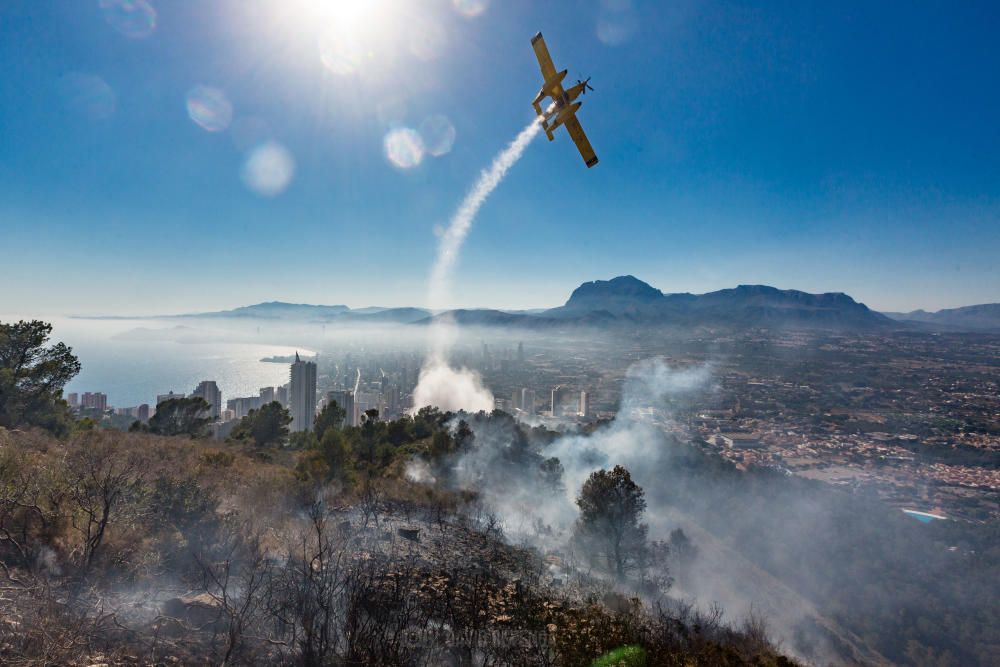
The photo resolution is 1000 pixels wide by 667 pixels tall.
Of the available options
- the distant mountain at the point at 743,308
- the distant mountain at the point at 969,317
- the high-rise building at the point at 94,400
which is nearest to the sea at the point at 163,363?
the high-rise building at the point at 94,400

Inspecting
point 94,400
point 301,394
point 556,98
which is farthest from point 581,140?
point 94,400

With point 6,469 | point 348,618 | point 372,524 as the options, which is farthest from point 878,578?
point 6,469

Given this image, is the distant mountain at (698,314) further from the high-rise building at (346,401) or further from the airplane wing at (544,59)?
the airplane wing at (544,59)

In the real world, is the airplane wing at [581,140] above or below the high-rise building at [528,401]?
above

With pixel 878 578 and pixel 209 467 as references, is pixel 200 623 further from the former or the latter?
pixel 878 578

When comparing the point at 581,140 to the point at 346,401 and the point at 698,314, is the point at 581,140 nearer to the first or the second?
the point at 346,401

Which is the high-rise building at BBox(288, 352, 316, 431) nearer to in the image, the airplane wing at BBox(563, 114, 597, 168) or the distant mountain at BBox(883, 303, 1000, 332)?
the airplane wing at BBox(563, 114, 597, 168)
